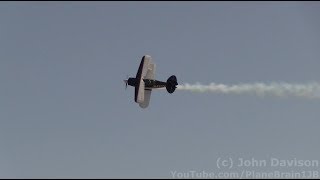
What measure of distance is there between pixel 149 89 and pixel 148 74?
2.78 meters

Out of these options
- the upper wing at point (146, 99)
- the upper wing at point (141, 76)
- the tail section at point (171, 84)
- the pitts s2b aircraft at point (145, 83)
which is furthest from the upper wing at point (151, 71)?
the tail section at point (171, 84)

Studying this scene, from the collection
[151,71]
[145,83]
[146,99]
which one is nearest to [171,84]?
[145,83]

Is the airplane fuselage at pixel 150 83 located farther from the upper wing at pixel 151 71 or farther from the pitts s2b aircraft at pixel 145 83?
the upper wing at pixel 151 71

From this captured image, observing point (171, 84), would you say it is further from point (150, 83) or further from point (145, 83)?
point (145, 83)

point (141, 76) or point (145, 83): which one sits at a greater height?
point (141, 76)

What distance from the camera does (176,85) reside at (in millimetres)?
139500

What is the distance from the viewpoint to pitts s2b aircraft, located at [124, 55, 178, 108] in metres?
138

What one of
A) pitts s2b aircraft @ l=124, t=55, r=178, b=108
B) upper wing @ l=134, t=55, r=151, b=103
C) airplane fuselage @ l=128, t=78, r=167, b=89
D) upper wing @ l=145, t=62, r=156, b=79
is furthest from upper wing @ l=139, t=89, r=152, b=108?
upper wing @ l=134, t=55, r=151, b=103

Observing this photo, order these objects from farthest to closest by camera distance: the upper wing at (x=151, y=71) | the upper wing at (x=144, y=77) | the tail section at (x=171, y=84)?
the upper wing at (x=151, y=71), the tail section at (x=171, y=84), the upper wing at (x=144, y=77)

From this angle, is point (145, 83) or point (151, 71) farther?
point (151, 71)

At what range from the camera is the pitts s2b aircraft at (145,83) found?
138 meters

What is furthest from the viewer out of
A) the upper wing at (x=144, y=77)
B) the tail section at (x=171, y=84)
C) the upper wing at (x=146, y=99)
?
the upper wing at (x=146, y=99)

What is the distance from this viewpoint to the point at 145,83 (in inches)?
5492

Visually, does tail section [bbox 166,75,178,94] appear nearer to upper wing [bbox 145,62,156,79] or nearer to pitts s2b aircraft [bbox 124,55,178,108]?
pitts s2b aircraft [bbox 124,55,178,108]
